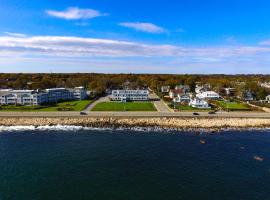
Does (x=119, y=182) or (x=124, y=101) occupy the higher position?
(x=124, y=101)

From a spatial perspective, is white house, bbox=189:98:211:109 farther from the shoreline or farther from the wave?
the wave

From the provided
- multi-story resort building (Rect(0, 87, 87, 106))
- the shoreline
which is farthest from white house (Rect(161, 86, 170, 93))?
the shoreline

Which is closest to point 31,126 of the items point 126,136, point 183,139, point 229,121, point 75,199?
point 126,136

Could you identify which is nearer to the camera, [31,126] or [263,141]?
[263,141]

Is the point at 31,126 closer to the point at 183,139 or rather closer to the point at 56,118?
the point at 56,118

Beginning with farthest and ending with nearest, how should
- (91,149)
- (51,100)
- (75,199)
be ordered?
(51,100) → (91,149) → (75,199)
